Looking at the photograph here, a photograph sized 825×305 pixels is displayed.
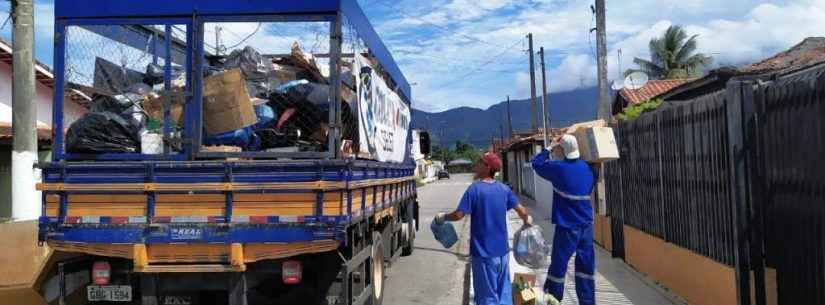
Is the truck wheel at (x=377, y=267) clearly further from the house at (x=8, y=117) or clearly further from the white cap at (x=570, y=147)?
the house at (x=8, y=117)

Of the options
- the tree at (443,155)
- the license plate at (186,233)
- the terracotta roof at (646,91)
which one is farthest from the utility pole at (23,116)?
the tree at (443,155)

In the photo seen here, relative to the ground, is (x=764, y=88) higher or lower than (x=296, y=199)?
higher

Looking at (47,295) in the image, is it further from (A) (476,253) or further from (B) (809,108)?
(B) (809,108)

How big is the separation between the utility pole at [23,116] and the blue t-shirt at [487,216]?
7.12m

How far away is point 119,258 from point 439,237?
8.72 feet

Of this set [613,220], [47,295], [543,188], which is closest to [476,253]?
[47,295]

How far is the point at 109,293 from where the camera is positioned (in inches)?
219

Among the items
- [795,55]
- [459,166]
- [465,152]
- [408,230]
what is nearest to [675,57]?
[795,55]

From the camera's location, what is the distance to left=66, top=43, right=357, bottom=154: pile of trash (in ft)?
19.6

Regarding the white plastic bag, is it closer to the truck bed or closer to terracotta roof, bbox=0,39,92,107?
the truck bed

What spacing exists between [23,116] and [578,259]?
8.03 metres

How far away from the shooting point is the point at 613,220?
11.0m

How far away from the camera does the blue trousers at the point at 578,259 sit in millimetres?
6488

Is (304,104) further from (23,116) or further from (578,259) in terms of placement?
(23,116)
